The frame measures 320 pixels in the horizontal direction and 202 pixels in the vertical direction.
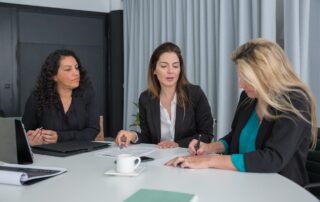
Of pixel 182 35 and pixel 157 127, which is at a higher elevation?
pixel 182 35

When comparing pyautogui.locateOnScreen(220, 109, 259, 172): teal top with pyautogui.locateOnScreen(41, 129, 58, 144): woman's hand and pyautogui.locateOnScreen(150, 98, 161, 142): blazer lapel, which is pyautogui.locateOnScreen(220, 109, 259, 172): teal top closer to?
pyautogui.locateOnScreen(150, 98, 161, 142): blazer lapel

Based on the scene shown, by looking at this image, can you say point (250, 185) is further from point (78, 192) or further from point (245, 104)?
point (245, 104)

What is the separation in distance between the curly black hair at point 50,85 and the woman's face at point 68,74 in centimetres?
3

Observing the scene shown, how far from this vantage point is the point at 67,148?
73.3 inches

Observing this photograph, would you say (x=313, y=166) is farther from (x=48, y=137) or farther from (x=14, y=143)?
(x=48, y=137)

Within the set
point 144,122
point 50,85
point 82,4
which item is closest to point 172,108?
point 144,122

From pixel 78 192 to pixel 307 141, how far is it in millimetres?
954

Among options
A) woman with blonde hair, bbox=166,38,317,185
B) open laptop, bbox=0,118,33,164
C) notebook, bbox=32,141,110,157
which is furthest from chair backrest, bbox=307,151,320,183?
open laptop, bbox=0,118,33,164

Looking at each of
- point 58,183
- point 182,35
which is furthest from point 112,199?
point 182,35

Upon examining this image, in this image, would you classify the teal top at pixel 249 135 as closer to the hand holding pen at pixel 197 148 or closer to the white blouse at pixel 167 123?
the hand holding pen at pixel 197 148

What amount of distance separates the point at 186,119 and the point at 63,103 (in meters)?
0.84

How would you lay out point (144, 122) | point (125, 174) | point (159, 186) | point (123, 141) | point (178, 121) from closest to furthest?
point (159, 186)
point (125, 174)
point (123, 141)
point (178, 121)
point (144, 122)

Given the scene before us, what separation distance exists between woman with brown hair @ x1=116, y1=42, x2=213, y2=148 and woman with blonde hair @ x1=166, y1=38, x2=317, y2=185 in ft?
2.62

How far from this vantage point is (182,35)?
156 inches
